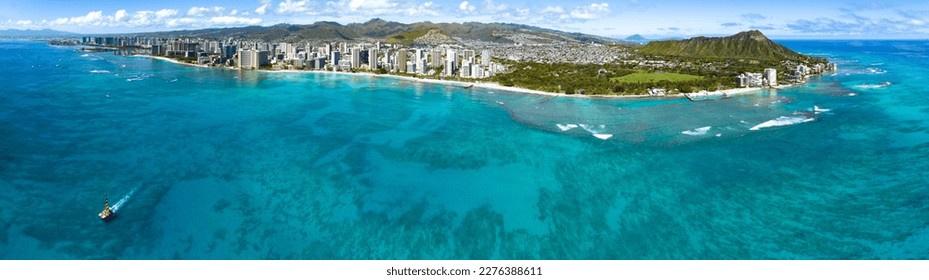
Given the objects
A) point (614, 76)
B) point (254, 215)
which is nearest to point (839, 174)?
point (254, 215)

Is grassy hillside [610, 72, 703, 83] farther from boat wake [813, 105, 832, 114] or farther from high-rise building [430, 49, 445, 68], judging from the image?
high-rise building [430, 49, 445, 68]

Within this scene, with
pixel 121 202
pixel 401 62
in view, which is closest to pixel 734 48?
pixel 401 62

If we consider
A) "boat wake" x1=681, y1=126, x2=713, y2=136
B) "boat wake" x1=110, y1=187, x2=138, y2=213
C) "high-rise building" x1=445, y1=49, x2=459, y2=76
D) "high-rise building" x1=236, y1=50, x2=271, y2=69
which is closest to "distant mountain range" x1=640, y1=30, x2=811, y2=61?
"high-rise building" x1=445, y1=49, x2=459, y2=76

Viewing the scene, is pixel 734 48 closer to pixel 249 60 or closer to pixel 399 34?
pixel 249 60

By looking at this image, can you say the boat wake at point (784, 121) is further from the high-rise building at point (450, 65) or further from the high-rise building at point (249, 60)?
the high-rise building at point (249, 60)

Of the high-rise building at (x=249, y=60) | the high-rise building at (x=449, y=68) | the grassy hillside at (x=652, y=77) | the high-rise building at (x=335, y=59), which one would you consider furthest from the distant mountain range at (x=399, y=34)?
the grassy hillside at (x=652, y=77)

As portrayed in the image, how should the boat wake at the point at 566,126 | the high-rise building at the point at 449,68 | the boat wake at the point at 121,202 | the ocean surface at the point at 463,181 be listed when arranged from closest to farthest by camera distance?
the ocean surface at the point at 463,181
the boat wake at the point at 121,202
the boat wake at the point at 566,126
the high-rise building at the point at 449,68

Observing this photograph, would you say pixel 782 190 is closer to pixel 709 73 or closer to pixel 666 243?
pixel 666 243
